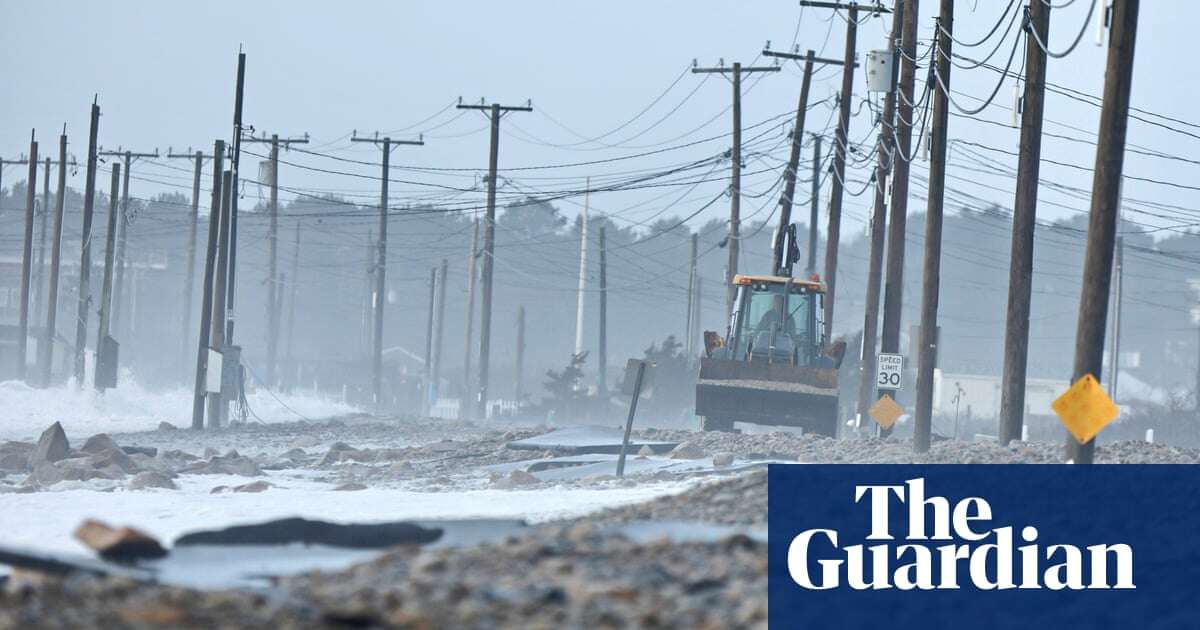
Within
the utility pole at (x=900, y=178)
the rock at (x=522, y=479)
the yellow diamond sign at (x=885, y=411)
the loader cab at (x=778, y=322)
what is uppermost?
the utility pole at (x=900, y=178)

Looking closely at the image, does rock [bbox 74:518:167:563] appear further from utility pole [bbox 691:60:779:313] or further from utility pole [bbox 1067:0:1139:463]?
utility pole [bbox 691:60:779:313]

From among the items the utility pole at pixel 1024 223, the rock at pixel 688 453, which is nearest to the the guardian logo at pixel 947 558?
the utility pole at pixel 1024 223

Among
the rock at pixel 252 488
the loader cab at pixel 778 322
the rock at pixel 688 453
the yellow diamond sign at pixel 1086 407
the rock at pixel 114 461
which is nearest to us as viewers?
the yellow diamond sign at pixel 1086 407

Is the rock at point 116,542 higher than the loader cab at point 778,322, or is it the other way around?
the loader cab at point 778,322

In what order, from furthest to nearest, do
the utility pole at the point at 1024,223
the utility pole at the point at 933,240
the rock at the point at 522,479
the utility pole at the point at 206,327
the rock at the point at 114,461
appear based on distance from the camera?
the utility pole at the point at 206,327 < the utility pole at the point at 933,240 < the rock at the point at 114,461 < the utility pole at the point at 1024,223 < the rock at the point at 522,479

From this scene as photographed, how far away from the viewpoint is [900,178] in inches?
1412

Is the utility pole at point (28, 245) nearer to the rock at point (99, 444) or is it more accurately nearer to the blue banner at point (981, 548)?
the rock at point (99, 444)

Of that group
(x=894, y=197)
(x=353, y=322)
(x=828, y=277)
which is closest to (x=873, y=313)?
(x=894, y=197)

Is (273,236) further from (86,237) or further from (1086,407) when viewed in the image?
(1086,407)

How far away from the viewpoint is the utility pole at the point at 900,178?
35.5 m

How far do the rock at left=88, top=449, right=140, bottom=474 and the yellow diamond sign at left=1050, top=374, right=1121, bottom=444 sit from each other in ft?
48.4

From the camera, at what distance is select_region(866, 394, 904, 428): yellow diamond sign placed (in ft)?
110

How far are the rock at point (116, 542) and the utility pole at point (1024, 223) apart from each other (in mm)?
16837

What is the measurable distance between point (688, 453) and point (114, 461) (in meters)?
8.78
